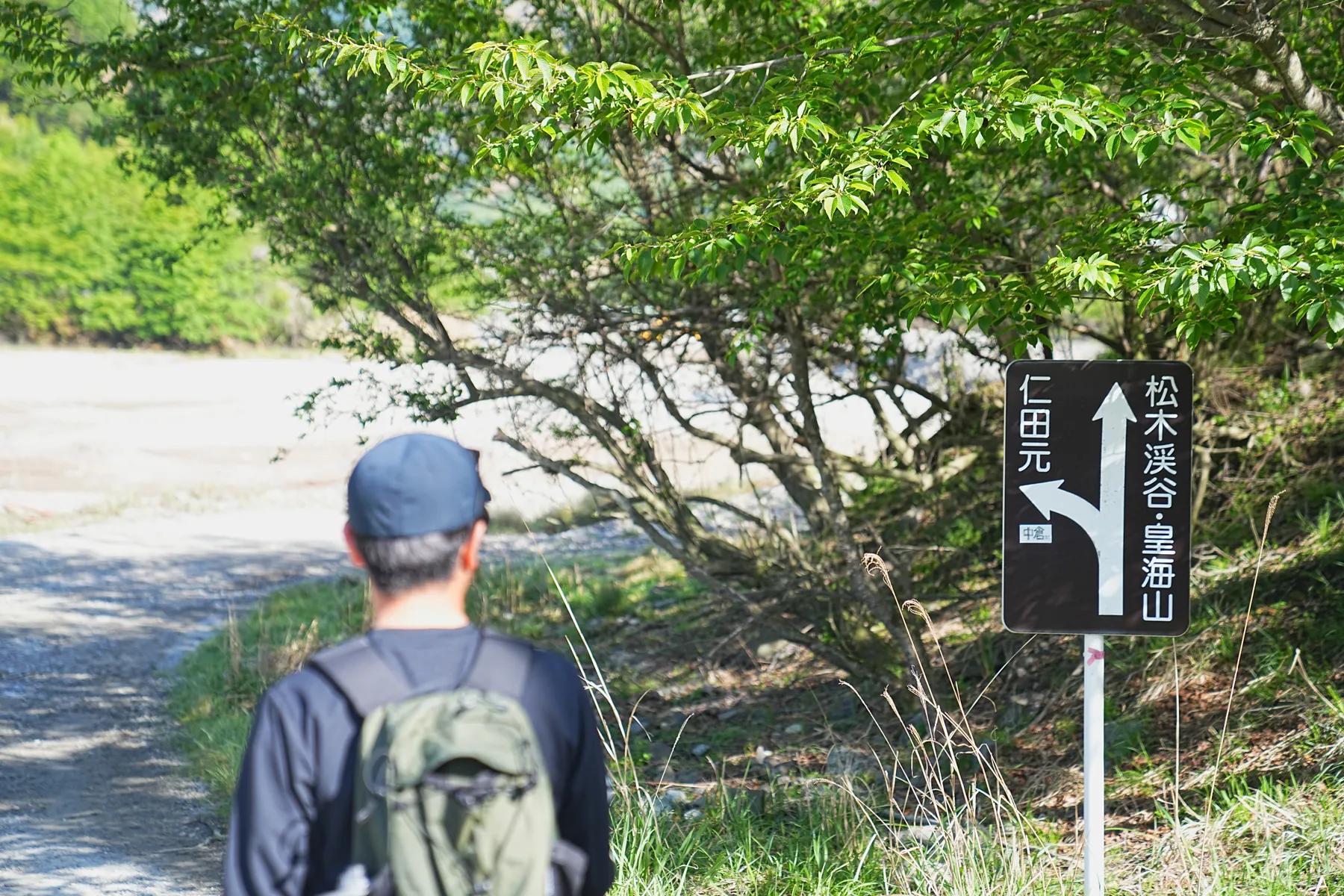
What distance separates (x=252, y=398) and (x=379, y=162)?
22.3 m

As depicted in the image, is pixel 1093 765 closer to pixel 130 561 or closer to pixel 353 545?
pixel 353 545

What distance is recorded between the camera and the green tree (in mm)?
4449

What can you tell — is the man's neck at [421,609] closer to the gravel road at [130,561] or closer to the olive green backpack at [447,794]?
the olive green backpack at [447,794]

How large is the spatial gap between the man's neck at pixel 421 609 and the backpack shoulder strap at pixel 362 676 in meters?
0.06

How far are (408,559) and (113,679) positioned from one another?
876cm

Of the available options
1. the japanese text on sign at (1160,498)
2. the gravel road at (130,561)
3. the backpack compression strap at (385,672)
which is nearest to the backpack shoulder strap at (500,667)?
the backpack compression strap at (385,672)

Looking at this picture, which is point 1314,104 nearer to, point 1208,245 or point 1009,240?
point 1208,245

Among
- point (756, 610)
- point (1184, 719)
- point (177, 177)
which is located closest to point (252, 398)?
point (177, 177)

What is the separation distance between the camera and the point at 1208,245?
399cm

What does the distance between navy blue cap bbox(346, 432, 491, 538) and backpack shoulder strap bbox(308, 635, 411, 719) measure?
0.20 metres

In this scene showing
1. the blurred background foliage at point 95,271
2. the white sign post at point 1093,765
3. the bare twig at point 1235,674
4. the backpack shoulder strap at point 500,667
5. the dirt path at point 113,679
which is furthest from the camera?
the blurred background foliage at point 95,271

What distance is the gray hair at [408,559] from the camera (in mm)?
1960

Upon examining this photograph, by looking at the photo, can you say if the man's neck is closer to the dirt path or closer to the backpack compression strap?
the backpack compression strap

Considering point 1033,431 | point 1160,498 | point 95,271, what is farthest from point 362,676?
point 95,271
